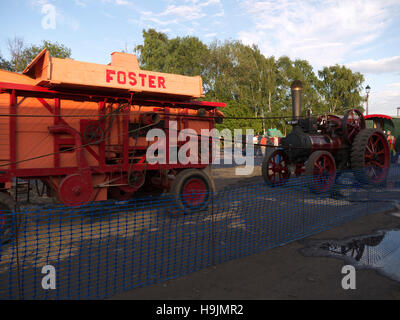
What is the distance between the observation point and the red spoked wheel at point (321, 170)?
27.1ft

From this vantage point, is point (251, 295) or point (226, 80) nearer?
point (251, 295)

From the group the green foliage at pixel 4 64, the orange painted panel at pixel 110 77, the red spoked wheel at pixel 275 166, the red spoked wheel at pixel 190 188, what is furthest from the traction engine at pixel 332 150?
the green foliage at pixel 4 64

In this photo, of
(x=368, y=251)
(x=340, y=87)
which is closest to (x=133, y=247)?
(x=368, y=251)

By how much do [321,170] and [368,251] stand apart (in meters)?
4.49

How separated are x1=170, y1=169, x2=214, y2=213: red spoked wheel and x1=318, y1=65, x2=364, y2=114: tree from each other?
53268 mm

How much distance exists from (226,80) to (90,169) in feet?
122

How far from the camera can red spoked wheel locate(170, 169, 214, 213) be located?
6705 mm

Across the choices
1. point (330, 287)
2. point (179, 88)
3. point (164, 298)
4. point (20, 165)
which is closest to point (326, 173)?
point (179, 88)

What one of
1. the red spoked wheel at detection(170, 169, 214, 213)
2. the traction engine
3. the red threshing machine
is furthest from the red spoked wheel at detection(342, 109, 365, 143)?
the red spoked wheel at detection(170, 169, 214, 213)

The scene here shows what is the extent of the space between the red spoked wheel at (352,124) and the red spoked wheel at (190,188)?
5.34 meters

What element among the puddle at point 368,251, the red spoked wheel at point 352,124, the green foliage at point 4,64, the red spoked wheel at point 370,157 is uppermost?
the green foliage at point 4,64

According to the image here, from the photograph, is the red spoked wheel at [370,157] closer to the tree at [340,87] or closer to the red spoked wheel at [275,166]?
the red spoked wheel at [275,166]
